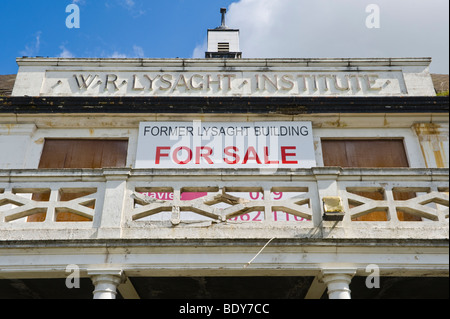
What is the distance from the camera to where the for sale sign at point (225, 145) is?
10.5 m

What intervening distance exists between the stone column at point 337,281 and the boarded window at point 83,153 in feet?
18.5

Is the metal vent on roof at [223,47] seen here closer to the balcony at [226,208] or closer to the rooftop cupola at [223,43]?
the rooftop cupola at [223,43]

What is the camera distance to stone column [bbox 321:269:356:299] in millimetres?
6539

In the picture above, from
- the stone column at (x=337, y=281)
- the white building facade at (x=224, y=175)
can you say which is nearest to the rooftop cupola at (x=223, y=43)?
the white building facade at (x=224, y=175)

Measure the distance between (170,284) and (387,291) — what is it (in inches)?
147

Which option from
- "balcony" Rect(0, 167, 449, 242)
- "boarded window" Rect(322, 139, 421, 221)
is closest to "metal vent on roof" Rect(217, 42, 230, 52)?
"boarded window" Rect(322, 139, 421, 221)

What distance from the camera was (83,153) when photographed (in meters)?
10.9

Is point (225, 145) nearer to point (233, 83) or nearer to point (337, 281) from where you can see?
point (233, 83)

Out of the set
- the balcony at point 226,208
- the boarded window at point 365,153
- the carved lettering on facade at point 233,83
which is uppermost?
the carved lettering on facade at point 233,83

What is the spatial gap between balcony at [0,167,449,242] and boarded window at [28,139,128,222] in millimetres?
3306

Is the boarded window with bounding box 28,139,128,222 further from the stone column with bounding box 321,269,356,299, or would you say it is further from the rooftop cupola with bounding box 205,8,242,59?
the rooftop cupola with bounding box 205,8,242,59

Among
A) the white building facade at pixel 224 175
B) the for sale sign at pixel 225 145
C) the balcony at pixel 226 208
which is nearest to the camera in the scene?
the white building facade at pixel 224 175

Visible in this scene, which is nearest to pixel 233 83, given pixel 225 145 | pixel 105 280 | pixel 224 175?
pixel 225 145
